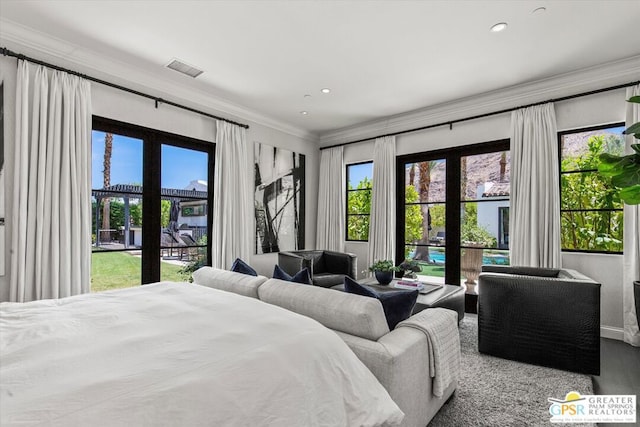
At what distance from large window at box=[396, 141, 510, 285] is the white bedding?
346 cm

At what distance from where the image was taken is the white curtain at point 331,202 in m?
5.64

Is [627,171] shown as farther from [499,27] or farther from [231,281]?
[231,281]

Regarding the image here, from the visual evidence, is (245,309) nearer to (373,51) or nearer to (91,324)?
(91,324)

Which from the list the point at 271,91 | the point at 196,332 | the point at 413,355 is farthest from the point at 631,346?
the point at 271,91

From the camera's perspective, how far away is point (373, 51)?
3.11 m

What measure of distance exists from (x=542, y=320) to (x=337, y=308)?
1.96 meters

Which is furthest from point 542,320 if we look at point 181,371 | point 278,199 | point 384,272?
point 278,199

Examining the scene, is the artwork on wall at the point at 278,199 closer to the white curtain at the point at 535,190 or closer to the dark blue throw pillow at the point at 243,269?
the dark blue throw pillow at the point at 243,269

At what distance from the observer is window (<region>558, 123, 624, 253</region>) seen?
3.44 metres

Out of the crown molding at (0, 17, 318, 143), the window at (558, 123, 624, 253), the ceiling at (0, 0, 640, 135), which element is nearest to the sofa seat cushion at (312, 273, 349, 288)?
the ceiling at (0, 0, 640, 135)

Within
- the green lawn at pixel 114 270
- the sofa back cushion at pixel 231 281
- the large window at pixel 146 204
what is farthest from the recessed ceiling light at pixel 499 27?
the green lawn at pixel 114 270

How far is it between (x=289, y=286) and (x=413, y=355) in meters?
0.81

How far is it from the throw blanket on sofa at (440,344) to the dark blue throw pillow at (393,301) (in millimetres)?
47

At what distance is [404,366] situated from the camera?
1.53 meters
